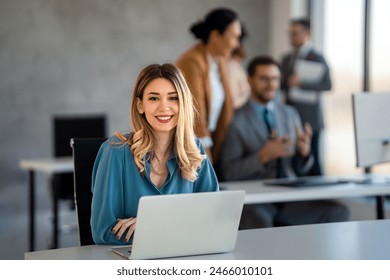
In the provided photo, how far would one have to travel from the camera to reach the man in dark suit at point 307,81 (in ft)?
21.5

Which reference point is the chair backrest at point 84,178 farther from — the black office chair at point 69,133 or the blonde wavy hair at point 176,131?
the black office chair at point 69,133

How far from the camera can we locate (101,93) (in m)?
7.00

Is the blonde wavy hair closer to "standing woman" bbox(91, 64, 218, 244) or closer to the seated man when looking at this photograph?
"standing woman" bbox(91, 64, 218, 244)

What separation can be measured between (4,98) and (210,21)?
2871 mm

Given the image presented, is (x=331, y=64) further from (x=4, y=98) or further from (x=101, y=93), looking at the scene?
(x=4, y=98)

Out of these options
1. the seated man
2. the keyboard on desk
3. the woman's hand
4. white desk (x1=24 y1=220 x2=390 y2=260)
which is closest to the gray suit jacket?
the seated man

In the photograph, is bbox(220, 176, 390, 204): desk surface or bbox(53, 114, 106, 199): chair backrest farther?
bbox(53, 114, 106, 199): chair backrest

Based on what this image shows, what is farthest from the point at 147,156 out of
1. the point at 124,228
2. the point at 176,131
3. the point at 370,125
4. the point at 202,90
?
the point at 202,90

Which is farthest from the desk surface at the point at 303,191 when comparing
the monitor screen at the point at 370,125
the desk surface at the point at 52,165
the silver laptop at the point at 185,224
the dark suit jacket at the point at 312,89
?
the dark suit jacket at the point at 312,89

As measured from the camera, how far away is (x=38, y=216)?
684 centimetres

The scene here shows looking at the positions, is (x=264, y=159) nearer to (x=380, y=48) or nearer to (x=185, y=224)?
(x=185, y=224)

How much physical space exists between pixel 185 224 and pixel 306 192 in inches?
67.2

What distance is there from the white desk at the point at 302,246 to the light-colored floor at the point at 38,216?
143 inches

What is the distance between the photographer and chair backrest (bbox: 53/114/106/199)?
218 inches
